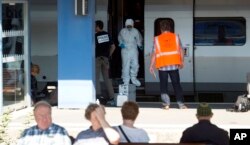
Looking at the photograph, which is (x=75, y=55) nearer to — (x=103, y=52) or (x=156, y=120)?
(x=103, y=52)

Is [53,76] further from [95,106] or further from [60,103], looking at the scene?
[95,106]

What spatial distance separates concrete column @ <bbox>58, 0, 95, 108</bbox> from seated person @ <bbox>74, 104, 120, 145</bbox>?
5.30 metres

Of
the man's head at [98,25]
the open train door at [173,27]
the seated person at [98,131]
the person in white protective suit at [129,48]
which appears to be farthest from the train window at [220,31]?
the seated person at [98,131]

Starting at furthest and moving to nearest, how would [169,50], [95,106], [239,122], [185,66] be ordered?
[185,66], [169,50], [239,122], [95,106]

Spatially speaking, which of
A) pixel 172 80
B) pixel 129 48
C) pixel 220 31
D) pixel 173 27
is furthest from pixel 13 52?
pixel 220 31

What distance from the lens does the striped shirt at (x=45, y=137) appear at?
643 centimetres

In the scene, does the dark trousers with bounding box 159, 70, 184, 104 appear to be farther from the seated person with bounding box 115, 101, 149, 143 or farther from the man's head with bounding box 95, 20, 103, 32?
the seated person with bounding box 115, 101, 149, 143

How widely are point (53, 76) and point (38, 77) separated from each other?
344 millimetres

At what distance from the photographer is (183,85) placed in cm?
1445

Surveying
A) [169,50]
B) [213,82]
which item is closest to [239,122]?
[169,50]

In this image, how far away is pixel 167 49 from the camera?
11703 mm

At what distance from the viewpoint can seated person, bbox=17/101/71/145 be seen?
6426mm

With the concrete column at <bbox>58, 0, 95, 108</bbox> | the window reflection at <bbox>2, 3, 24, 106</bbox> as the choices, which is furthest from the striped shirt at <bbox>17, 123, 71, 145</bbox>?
the concrete column at <bbox>58, 0, 95, 108</bbox>

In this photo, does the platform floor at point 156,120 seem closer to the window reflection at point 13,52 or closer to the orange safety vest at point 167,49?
the window reflection at point 13,52
